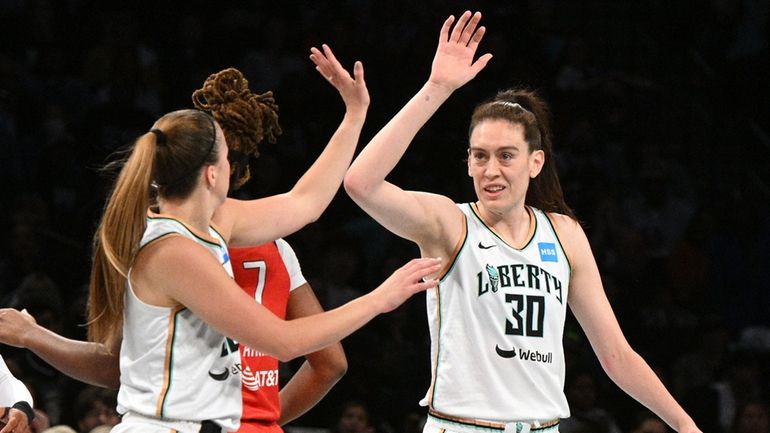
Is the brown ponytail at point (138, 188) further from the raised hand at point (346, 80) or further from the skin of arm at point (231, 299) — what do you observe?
the raised hand at point (346, 80)

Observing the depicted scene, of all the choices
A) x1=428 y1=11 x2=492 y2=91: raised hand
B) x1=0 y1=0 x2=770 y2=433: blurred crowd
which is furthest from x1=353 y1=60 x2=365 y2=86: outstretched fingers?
x1=0 y1=0 x2=770 y2=433: blurred crowd

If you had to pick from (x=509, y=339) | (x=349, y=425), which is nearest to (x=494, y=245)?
(x=509, y=339)

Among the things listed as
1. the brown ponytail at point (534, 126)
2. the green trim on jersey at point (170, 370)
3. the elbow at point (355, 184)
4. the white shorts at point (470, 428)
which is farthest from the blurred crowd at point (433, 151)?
the green trim on jersey at point (170, 370)

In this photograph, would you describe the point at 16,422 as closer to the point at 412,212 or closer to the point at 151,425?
the point at 151,425

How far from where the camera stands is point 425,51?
9422 mm

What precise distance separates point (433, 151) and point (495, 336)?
4850 millimetres

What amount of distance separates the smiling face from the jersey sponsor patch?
0.55ft

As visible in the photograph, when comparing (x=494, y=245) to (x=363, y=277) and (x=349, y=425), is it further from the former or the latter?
(x=363, y=277)

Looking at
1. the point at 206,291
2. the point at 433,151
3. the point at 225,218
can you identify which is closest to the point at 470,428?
the point at 225,218

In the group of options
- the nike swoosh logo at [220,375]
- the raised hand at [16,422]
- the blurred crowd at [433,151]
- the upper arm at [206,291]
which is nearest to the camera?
the upper arm at [206,291]

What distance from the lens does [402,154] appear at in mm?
4004

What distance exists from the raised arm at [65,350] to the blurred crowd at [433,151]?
2323 mm

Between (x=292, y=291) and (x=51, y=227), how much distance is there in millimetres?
3816

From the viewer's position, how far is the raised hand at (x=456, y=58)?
13.1 ft
